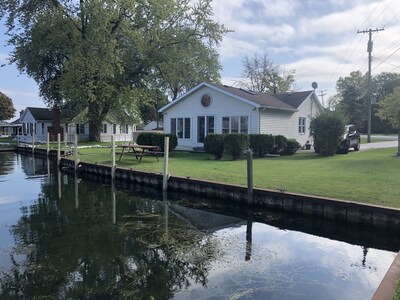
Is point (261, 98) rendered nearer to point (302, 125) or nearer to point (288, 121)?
point (288, 121)

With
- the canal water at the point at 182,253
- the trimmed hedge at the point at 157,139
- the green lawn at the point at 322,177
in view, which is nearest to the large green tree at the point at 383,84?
the trimmed hedge at the point at 157,139

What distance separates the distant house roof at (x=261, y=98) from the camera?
21219 mm

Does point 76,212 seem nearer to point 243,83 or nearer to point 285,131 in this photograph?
point 285,131

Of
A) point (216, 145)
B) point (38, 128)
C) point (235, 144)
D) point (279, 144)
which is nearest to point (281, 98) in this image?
point (279, 144)

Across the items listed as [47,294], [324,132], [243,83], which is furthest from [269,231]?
[243,83]

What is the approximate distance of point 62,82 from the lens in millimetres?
29328

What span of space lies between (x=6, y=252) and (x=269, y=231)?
5.45 meters

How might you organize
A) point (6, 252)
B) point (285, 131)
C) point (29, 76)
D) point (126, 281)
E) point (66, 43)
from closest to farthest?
point (126, 281) → point (6, 252) → point (285, 131) → point (66, 43) → point (29, 76)

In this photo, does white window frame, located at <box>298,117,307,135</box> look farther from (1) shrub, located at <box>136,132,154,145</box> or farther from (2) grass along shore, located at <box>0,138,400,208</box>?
(2) grass along shore, located at <box>0,138,400,208</box>

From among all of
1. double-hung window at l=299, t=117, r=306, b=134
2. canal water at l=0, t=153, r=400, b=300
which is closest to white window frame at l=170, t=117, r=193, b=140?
double-hung window at l=299, t=117, r=306, b=134

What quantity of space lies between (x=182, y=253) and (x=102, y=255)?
1.48 m

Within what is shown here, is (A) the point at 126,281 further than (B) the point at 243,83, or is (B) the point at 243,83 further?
(B) the point at 243,83

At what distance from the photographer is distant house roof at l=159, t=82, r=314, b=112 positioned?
69.6 feet

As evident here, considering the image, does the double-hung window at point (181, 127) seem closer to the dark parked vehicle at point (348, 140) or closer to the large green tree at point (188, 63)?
the dark parked vehicle at point (348, 140)
